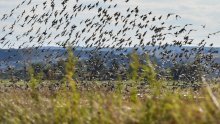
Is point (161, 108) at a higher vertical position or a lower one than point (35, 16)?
lower

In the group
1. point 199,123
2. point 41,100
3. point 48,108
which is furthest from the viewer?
point 41,100

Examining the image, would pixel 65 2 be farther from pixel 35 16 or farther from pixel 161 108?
pixel 161 108

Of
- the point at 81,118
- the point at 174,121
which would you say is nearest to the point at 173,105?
the point at 174,121

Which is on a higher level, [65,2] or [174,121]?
[65,2]

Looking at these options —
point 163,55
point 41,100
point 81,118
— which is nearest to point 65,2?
point 163,55

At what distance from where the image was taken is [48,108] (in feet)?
22.2

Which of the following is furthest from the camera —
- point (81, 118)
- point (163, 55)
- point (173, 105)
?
point (163, 55)

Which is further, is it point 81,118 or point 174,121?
point 81,118

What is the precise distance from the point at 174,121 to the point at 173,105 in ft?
0.58

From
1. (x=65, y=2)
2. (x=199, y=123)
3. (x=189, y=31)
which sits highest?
(x=65, y=2)

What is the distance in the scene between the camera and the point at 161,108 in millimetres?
5246

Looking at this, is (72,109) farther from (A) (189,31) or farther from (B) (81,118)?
(A) (189,31)

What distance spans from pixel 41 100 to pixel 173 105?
268 cm

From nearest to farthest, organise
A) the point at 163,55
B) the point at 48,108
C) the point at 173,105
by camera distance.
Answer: the point at 173,105 → the point at 48,108 → the point at 163,55
